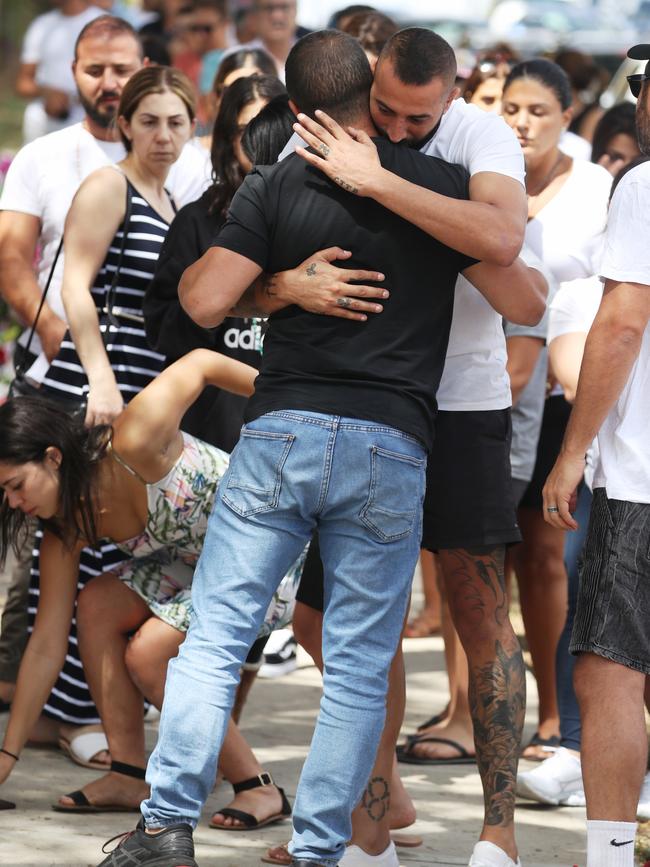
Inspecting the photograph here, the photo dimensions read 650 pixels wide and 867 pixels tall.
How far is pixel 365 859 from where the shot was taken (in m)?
3.51

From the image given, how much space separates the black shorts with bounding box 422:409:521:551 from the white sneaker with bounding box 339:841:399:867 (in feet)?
2.48

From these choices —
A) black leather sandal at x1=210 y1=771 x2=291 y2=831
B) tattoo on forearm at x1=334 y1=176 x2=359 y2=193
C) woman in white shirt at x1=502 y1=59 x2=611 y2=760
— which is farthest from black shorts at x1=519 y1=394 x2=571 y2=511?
tattoo on forearm at x1=334 y1=176 x2=359 y2=193

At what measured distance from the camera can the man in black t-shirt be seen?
121 inches

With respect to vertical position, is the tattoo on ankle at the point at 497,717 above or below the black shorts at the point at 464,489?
below

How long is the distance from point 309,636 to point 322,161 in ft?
4.33

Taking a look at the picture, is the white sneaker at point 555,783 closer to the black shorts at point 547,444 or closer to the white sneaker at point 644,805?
the white sneaker at point 644,805

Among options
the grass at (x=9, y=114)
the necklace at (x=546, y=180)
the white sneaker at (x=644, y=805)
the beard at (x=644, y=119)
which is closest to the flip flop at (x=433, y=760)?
the white sneaker at (x=644, y=805)

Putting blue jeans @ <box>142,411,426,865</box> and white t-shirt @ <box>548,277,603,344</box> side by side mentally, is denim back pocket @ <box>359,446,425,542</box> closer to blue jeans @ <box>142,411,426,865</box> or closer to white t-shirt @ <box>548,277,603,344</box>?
blue jeans @ <box>142,411,426,865</box>

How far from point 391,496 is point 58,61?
638cm

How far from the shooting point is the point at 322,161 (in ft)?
10.0

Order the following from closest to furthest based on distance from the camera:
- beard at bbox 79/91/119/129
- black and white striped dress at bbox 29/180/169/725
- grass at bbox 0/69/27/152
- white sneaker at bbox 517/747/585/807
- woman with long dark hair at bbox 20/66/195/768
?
white sneaker at bbox 517/747/585/807 < woman with long dark hair at bbox 20/66/195/768 < black and white striped dress at bbox 29/180/169/725 < beard at bbox 79/91/119/129 < grass at bbox 0/69/27/152

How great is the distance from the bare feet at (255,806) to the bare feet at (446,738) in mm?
754

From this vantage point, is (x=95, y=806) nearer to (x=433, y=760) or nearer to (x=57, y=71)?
(x=433, y=760)

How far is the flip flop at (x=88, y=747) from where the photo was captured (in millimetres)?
4430
